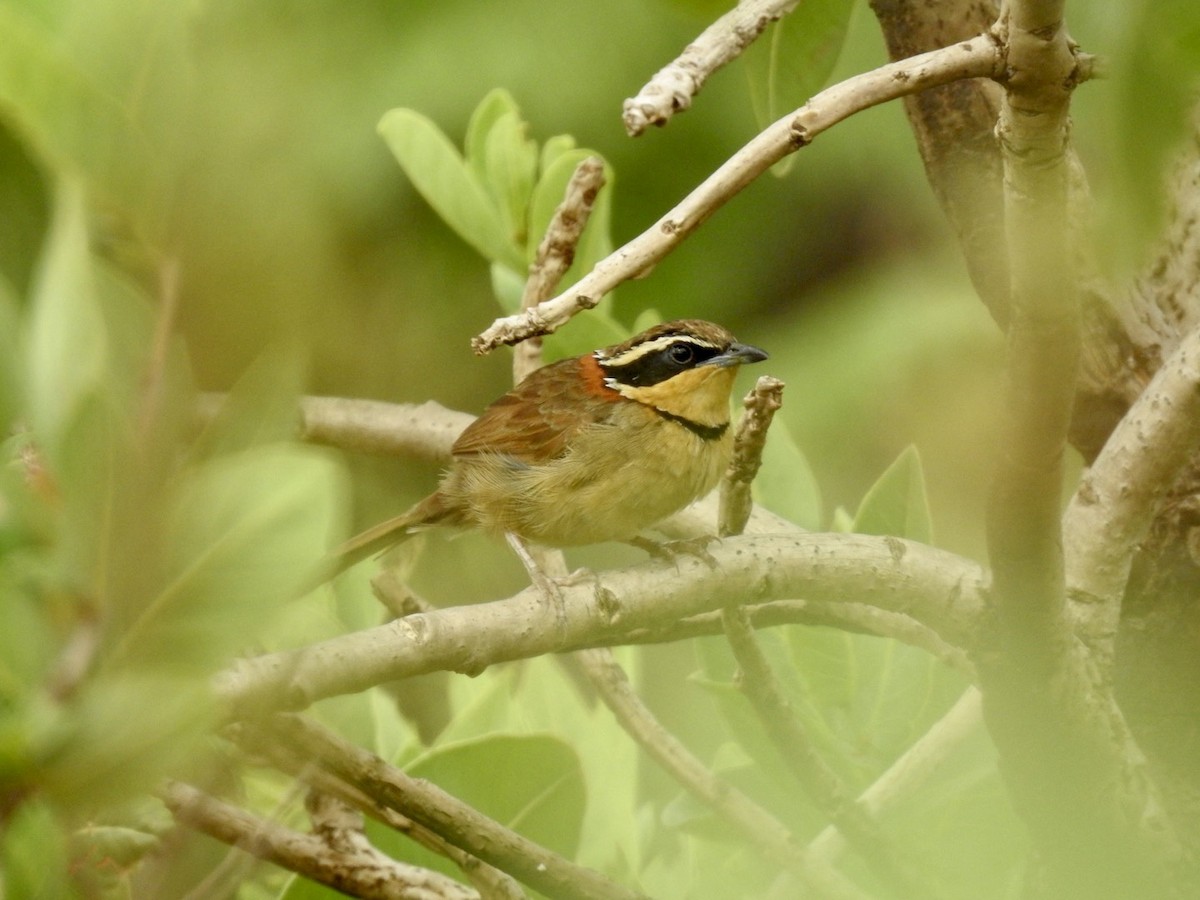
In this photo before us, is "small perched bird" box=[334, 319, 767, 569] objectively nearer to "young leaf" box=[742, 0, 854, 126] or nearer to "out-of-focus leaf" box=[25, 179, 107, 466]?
"young leaf" box=[742, 0, 854, 126]

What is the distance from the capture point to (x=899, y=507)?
6.24 ft

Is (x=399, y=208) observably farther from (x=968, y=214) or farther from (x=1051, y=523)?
(x=1051, y=523)

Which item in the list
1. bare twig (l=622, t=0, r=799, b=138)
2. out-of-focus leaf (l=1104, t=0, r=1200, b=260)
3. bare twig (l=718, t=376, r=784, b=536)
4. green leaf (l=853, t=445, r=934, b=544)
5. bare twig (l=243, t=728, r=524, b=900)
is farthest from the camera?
green leaf (l=853, t=445, r=934, b=544)

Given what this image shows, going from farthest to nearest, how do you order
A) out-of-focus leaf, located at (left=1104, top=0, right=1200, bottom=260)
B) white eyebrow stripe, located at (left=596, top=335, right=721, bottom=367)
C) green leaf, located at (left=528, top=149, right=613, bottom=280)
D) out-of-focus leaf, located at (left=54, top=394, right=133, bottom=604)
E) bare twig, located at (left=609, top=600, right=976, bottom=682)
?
white eyebrow stripe, located at (left=596, top=335, right=721, bottom=367) → green leaf, located at (left=528, top=149, right=613, bottom=280) → bare twig, located at (left=609, top=600, right=976, bottom=682) → out-of-focus leaf, located at (left=54, top=394, right=133, bottom=604) → out-of-focus leaf, located at (left=1104, top=0, right=1200, bottom=260)

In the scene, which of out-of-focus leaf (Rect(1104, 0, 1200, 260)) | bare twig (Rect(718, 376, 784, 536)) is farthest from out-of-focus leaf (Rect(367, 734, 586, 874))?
out-of-focus leaf (Rect(1104, 0, 1200, 260))

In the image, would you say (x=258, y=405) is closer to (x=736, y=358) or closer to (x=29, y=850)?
(x=29, y=850)

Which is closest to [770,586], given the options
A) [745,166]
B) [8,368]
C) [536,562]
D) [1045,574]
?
[1045,574]

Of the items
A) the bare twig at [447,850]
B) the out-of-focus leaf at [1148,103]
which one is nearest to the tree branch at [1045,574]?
the bare twig at [447,850]

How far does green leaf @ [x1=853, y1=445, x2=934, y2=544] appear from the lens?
1884 millimetres

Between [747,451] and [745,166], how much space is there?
53cm

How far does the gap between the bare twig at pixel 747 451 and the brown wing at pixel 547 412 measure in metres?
0.92

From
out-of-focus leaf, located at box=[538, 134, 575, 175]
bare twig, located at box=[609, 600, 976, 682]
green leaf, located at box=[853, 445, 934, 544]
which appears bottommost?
bare twig, located at box=[609, 600, 976, 682]

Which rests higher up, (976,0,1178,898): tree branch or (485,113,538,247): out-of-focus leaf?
(485,113,538,247): out-of-focus leaf

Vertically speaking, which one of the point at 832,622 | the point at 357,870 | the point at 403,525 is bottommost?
the point at 357,870
